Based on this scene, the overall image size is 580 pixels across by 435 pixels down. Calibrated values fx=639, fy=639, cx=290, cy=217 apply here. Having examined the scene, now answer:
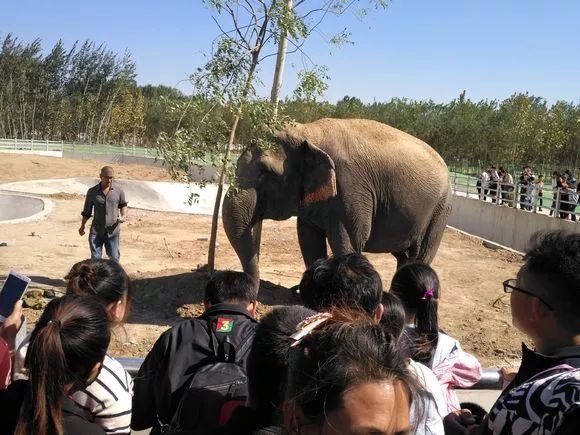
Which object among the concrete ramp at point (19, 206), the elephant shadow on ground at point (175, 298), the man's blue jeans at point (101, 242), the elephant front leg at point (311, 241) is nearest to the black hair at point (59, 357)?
the elephant shadow on ground at point (175, 298)

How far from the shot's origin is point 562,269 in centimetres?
207

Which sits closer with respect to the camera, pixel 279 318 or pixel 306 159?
pixel 279 318

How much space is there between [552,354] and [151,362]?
5.09 feet

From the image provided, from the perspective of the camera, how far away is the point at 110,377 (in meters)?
2.30

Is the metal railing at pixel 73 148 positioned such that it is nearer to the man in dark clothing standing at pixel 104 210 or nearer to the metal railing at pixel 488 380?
the man in dark clothing standing at pixel 104 210

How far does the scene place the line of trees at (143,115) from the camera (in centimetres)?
5016

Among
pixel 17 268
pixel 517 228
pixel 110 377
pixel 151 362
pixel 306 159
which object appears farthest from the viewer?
pixel 517 228

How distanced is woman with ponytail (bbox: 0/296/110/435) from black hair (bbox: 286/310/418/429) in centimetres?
77

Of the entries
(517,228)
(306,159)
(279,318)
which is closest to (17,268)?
(306,159)

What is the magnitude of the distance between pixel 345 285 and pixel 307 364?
44.5 inches

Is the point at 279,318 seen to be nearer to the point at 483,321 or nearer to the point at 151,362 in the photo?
the point at 151,362

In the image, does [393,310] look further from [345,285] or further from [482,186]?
[482,186]

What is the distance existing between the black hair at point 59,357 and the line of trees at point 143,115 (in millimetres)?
43952

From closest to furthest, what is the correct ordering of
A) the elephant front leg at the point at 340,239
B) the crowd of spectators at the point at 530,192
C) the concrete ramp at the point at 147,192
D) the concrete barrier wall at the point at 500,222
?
the elephant front leg at the point at 340,239
the concrete barrier wall at the point at 500,222
the crowd of spectators at the point at 530,192
the concrete ramp at the point at 147,192
